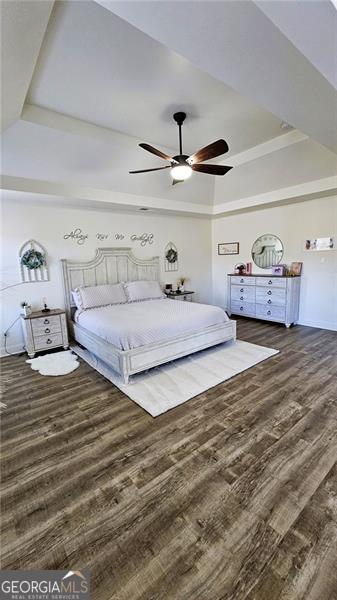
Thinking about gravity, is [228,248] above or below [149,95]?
below

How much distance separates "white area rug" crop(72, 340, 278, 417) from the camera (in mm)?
2750

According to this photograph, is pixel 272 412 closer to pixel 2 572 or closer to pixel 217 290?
pixel 2 572

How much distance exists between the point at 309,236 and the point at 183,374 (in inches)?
146

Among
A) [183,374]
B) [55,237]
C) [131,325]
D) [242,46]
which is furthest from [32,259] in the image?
[242,46]

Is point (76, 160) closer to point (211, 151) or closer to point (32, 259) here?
point (32, 259)

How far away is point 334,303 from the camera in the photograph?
478 cm

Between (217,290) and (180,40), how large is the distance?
5763 mm

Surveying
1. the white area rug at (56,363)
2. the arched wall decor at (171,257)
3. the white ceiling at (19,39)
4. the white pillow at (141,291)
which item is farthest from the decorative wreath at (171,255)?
the white ceiling at (19,39)

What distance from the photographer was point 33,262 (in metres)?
4.21

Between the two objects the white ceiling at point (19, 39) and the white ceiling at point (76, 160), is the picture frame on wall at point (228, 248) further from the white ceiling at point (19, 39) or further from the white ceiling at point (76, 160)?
the white ceiling at point (19, 39)

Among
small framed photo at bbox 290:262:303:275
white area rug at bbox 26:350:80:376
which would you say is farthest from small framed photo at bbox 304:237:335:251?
white area rug at bbox 26:350:80:376

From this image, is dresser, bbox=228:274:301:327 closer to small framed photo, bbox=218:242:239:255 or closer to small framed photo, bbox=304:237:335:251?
small framed photo, bbox=304:237:335:251

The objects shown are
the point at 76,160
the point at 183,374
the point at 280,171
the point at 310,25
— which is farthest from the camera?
the point at 280,171

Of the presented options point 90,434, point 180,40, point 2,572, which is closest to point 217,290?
point 90,434
